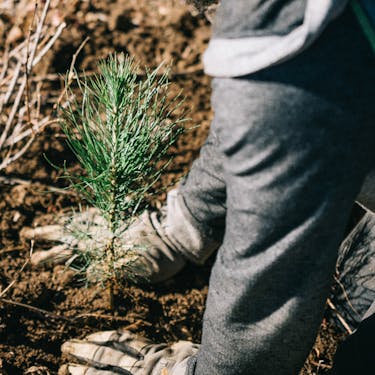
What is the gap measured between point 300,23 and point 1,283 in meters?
1.28

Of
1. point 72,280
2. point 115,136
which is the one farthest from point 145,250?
point 115,136

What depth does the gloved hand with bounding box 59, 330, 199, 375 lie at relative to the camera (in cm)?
134

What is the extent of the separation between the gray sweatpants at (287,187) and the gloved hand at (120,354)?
1.16 ft

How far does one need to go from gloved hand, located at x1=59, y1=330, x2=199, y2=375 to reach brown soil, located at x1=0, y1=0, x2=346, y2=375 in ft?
0.18

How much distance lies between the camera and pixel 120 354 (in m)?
1.39

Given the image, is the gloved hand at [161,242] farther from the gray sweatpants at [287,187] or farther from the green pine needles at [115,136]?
the gray sweatpants at [287,187]

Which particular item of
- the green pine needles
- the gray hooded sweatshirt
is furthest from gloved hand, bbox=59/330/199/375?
the gray hooded sweatshirt

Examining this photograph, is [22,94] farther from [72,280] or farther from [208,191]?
[208,191]

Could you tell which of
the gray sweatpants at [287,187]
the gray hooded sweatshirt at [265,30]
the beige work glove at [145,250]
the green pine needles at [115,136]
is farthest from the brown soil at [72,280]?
the gray hooded sweatshirt at [265,30]

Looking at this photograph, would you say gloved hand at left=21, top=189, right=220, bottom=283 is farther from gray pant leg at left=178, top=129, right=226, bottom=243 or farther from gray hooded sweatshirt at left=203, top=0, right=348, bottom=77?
gray hooded sweatshirt at left=203, top=0, right=348, bottom=77

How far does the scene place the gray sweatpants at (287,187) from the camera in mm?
758

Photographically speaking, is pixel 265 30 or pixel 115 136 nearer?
pixel 265 30

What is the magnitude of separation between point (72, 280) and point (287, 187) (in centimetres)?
102

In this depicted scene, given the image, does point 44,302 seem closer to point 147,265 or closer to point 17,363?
point 17,363
